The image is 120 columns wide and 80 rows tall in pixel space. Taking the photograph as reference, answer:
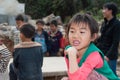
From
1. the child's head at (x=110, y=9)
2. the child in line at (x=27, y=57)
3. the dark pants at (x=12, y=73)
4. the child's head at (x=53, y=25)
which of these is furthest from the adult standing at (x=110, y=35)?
the child's head at (x=53, y=25)

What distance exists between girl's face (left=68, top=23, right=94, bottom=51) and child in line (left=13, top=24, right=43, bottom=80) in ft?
8.70

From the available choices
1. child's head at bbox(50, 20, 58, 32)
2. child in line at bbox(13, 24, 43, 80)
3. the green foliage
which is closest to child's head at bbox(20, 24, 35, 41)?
child in line at bbox(13, 24, 43, 80)

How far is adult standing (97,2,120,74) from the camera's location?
5.23m

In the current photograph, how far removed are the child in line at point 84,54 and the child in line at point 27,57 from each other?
8.55 feet

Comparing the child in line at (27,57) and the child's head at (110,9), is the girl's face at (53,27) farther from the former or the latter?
the child in line at (27,57)

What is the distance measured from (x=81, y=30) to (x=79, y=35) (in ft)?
0.12

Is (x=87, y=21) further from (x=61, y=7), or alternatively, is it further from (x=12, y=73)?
(x=61, y=7)

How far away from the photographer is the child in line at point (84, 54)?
222 centimetres

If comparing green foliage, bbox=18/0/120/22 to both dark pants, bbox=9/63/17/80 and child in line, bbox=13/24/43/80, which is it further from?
child in line, bbox=13/24/43/80

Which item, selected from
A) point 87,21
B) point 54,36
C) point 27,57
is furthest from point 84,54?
point 54,36

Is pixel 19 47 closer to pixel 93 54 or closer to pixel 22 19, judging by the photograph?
pixel 22 19

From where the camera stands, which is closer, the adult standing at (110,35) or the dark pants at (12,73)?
the adult standing at (110,35)

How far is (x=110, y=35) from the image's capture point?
527 cm

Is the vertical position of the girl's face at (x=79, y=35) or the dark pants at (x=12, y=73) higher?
the girl's face at (x=79, y=35)
